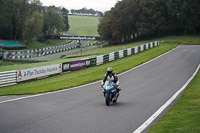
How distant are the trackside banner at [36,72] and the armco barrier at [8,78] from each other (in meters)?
0.55

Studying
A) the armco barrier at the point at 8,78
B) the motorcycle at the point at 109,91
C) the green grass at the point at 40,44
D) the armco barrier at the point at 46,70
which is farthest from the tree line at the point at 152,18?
the motorcycle at the point at 109,91

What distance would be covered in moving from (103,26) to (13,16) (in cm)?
3187

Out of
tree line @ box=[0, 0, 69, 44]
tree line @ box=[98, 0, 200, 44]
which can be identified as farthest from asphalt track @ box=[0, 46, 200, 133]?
tree line @ box=[0, 0, 69, 44]

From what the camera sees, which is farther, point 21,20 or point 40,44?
point 40,44

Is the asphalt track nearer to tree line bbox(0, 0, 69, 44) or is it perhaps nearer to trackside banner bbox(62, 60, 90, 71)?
trackside banner bbox(62, 60, 90, 71)

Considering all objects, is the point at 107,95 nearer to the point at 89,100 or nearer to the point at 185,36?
the point at 89,100

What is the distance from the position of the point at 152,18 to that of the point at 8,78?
65703 millimetres

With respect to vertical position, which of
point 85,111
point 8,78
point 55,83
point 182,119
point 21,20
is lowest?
point 55,83

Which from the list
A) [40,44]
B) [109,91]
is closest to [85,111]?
[109,91]

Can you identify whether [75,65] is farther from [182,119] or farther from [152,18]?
[152,18]

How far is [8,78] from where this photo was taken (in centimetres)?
2533

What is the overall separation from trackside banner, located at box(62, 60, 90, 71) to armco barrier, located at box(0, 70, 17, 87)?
25.5 feet

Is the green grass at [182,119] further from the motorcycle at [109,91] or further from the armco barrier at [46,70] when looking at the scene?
the armco barrier at [46,70]

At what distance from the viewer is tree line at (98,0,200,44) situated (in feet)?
274
